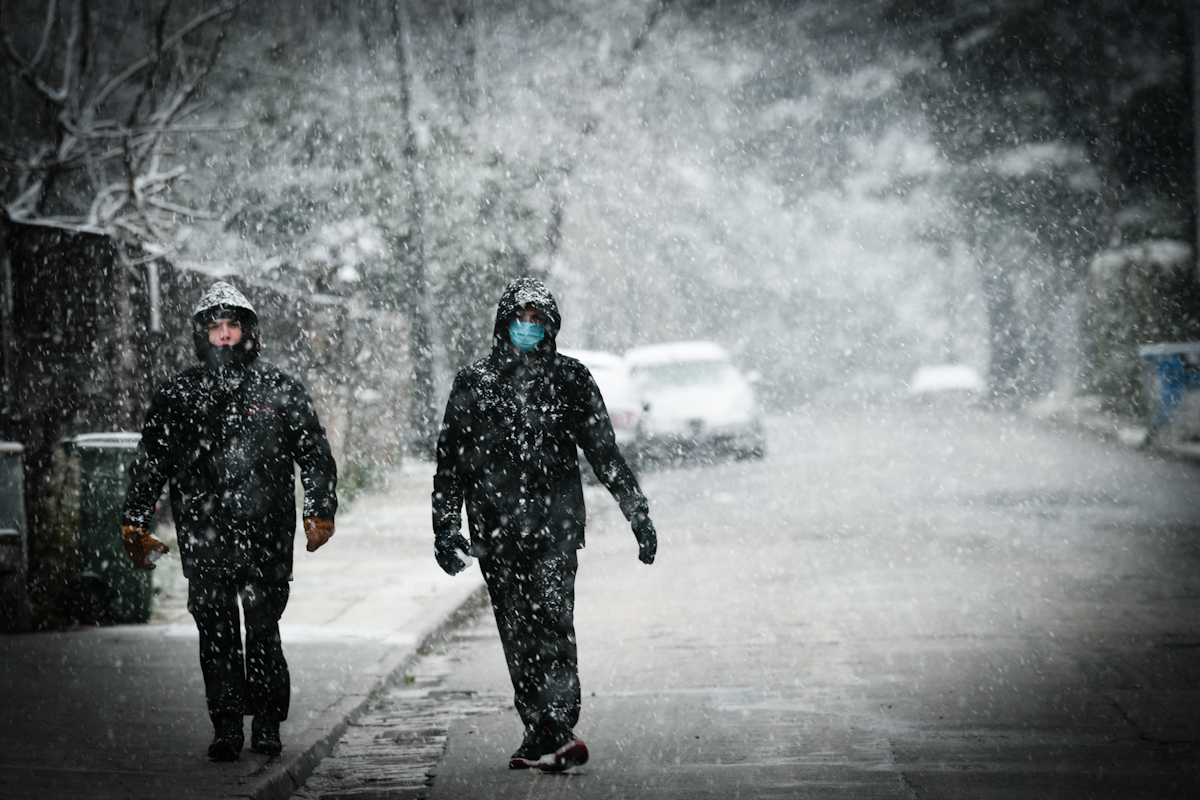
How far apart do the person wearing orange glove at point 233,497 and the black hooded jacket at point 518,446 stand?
49cm

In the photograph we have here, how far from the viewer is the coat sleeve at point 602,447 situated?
5.00m

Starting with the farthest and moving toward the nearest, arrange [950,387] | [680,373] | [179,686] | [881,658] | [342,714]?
[950,387] < [680,373] < [881,658] < [179,686] < [342,714]

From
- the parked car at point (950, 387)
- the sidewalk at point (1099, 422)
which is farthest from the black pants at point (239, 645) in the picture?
the parked car at point (950, 387)

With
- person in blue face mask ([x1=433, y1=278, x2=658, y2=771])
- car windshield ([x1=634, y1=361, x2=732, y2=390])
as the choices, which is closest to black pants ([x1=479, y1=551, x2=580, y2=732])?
person in blue face mask ([x1=433, y1=278, x2=658, y2=771])

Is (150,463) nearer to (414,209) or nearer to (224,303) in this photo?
(224,303)

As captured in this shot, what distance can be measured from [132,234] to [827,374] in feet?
209

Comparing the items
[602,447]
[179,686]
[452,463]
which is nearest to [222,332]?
[452,463]

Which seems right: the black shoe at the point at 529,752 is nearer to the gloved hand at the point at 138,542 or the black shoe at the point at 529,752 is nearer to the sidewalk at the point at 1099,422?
the gloved hand at the point at 138,542

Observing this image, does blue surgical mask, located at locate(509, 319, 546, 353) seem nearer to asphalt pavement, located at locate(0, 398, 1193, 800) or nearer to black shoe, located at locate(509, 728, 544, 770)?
black shoe, located at locate(509, 728, 544, 770)

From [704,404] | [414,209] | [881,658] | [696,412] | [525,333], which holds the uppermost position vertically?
[414,209]

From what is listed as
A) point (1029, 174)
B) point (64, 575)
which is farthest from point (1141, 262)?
point (64, 575)

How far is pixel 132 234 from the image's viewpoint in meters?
11.0

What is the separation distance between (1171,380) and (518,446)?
1568cm

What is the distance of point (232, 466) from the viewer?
4.82 m
